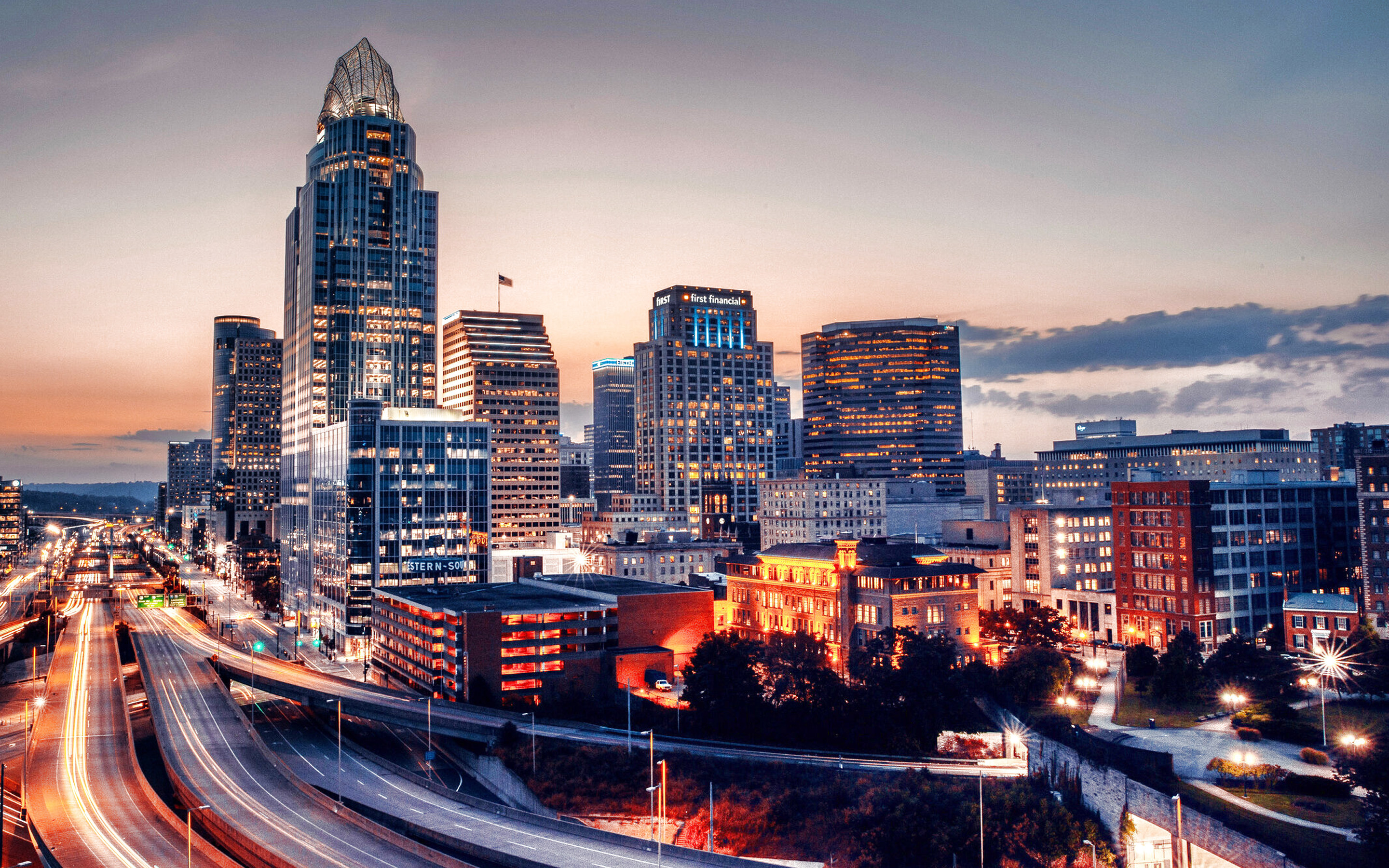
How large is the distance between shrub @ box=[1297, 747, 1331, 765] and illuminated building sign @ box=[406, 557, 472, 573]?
443 feet

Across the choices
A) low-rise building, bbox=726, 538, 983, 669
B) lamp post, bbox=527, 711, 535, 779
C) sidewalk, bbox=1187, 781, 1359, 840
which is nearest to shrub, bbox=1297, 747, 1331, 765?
sidewalk, bbox=1187, 781, 1359, 840

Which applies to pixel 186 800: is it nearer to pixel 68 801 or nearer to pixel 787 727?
pixel 68 801

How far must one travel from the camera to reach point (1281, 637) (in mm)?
147250

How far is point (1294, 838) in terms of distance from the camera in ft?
225

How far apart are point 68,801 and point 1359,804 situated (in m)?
109

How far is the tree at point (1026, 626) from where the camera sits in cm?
14412

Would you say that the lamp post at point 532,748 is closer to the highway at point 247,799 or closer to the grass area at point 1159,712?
the highway at point 247,799

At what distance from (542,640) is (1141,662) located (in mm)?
78785

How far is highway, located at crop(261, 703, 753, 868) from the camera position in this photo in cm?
7581

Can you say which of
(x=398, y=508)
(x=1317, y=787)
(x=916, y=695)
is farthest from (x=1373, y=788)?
(x=398, y=508)

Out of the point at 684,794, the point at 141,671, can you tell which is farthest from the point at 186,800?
the point at 141,671

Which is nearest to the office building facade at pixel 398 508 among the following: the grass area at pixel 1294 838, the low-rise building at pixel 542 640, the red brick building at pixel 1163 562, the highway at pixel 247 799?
the low-rise building at pixel 542 640

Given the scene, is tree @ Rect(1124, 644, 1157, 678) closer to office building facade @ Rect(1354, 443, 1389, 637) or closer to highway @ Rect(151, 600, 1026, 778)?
office building facade @ Rect(1354, 443, 1389, 637)

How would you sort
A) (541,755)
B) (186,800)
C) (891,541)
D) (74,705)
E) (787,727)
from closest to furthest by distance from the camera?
(186,800)
(541,755)
(787,727)
(74,705)
(891,541)
